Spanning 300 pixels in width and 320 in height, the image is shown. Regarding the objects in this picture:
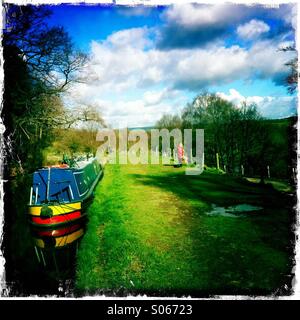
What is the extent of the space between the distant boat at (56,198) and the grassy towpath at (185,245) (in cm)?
80

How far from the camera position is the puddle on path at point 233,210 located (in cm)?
1008

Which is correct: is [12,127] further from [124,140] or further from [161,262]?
[124,140]

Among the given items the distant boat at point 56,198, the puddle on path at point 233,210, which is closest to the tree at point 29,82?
the distant boat at point 56,198

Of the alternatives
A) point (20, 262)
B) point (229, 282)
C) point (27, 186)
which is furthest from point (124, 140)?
point (229, 282)

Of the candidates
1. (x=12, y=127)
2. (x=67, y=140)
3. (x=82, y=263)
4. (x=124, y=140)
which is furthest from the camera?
(x=124, y=140)

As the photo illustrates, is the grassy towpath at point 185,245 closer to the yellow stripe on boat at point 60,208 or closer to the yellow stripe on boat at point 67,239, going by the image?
the yellow stripe on boat at point 67,239

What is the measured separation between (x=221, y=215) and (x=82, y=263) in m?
4.81

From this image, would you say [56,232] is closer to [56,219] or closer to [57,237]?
[57,237]

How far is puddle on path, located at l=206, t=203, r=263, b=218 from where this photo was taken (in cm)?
1008

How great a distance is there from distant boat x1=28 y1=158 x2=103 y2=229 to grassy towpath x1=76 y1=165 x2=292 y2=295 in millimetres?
803

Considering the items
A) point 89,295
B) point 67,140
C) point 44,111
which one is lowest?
point 89,295

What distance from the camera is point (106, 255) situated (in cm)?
795

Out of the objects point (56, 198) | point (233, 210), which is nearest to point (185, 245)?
point (233, 210)

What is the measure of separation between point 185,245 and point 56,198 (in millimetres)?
5001
